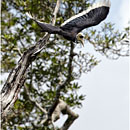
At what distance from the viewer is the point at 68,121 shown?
407 centimetres

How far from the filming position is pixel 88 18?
1.48m

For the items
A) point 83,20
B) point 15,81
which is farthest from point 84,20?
point 15,81

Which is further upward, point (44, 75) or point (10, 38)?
point (10, 38)

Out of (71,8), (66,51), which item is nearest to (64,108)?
(66,51)

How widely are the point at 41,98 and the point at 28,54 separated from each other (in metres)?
3.03

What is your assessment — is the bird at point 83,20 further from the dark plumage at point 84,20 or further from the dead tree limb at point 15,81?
the dead tree limb at point 15,81

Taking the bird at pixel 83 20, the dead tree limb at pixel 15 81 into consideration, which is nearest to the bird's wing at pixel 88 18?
the bird at pixel 83 20

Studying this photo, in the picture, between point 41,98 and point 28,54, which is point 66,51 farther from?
point 28,54

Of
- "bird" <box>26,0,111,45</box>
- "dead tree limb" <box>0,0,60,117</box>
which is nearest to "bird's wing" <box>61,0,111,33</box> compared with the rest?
"bird" <box>26,0,111,45</box>

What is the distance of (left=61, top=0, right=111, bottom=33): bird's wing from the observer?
57.0 inches

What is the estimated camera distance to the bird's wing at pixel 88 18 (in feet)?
4.75

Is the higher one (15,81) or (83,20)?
(83,20)

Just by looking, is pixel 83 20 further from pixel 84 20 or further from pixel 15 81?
pixel 15 81

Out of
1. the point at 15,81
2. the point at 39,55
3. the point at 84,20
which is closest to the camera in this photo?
the point at 15,81
